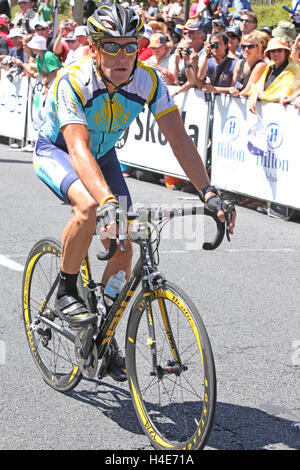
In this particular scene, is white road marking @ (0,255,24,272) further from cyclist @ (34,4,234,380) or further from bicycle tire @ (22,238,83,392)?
cyclist @ (34,4,234,380)

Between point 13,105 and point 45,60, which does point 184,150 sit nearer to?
point 45,60

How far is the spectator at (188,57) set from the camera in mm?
11719

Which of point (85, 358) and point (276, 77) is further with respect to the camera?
point (276, 77)

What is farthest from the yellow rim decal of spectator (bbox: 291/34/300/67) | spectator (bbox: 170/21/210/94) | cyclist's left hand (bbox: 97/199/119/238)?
spectator (bbox: 170/21/210/94)

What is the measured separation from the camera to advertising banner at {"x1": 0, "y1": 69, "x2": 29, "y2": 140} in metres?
16.3

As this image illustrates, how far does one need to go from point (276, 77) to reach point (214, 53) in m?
1.77

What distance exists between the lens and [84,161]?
147 inches

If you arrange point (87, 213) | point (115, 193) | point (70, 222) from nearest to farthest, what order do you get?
point (87, 213) < point (70, 222) < point (115, 193)

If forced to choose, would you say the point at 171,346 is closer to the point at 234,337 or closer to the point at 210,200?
the point at 210,200

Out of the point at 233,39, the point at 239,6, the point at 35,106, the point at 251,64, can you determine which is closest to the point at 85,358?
the point at 251,64

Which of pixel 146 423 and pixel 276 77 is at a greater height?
pixel 276 77

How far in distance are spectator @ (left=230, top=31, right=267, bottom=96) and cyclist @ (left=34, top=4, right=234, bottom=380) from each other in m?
6.86

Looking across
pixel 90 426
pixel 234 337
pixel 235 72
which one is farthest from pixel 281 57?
pixel 90 426

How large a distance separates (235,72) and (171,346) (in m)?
8.38
